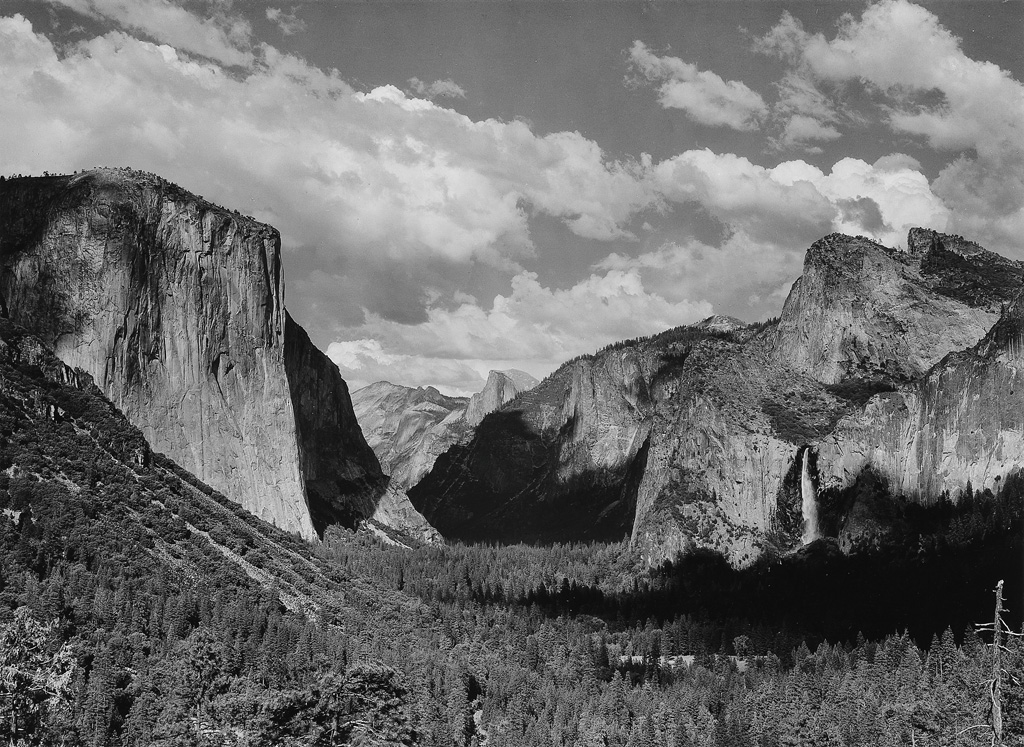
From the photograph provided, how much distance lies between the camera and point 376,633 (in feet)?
412

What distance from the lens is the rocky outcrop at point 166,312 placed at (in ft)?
584

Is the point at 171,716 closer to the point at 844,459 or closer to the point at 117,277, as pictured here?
the point at 117,277

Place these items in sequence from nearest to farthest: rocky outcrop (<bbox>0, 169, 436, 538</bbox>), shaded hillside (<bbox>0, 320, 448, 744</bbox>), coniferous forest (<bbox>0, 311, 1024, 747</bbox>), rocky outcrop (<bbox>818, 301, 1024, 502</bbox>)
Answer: shaded hillside (<bbox>0, 320, 448, 744</bbox>), coniferous forest (<bbox>0, 311, 1024, 747</bbox>), rocky outcrop (<bbox>818, 301, 1024, 502</bbox>), rocky outcrop (<bbox>0, 169, 436, 538</bbox>)

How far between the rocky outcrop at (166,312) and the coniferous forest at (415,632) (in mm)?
16063

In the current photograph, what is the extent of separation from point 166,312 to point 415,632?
78.0m

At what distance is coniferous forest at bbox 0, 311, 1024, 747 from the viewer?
52.1 meters

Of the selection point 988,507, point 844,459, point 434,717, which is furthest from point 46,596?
point 844,459

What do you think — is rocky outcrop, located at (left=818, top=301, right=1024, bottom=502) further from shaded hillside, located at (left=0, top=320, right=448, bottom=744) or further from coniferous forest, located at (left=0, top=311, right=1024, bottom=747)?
shaded hillside, located at (left=0, top=320, right=448, bottom=744)

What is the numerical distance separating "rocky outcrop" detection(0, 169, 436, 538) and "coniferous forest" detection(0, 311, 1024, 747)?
16.1 m

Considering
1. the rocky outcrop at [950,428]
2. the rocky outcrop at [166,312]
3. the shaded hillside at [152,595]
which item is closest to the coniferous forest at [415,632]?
the shaded hillside at [152,595]

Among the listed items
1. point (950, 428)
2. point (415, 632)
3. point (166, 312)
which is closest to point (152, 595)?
point (415, 632)

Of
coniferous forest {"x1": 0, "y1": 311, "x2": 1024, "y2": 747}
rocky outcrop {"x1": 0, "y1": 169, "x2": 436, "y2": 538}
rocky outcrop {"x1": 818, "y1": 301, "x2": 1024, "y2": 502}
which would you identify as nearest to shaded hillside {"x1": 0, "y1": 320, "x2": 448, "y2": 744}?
coniferous forest {"x1": 0, "y1": 311, "x2": 1024, "y2": 747}

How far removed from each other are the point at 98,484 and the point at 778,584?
9661 centimetres

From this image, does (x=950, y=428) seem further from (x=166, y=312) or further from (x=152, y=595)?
(x=152, y=595)
